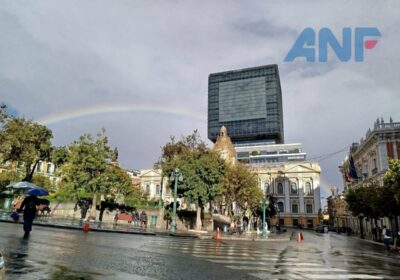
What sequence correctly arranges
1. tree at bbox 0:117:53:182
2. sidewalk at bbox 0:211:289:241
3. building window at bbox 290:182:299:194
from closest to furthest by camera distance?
sidewalk at bbox 0:211:289:241 → tree at bbox 0:117:53:182 → building window at bbox 290:182:299:194

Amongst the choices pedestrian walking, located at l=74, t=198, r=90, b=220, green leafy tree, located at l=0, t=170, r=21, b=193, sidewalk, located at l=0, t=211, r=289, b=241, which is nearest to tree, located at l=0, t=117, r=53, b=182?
green leafy tree, located at l=0, t=170, r=21, b=193

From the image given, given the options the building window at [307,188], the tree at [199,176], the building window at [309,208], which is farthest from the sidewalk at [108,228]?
the building window at [307,188]

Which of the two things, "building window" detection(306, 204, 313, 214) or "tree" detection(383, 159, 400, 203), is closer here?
"tree" detection(383, 159, 400, 203)

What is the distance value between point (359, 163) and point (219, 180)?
37.6 meters

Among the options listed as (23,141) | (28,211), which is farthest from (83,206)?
(28,211)

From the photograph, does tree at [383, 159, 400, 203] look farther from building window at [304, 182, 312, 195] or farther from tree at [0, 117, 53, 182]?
building window at [304, 182, 312, 195]

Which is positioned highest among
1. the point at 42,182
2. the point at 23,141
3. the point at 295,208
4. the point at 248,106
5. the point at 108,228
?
the point at 248,106

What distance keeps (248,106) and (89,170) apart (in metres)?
119

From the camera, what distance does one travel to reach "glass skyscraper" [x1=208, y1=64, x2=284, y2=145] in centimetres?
14950

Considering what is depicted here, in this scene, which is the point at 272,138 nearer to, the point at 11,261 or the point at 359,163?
the point at 359,163

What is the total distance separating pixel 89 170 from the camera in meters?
37.2

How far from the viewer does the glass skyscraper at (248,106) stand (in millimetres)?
149500

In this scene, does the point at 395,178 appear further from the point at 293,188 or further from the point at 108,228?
the point at 293,188

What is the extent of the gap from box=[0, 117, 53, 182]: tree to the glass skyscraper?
114266 millimetres
